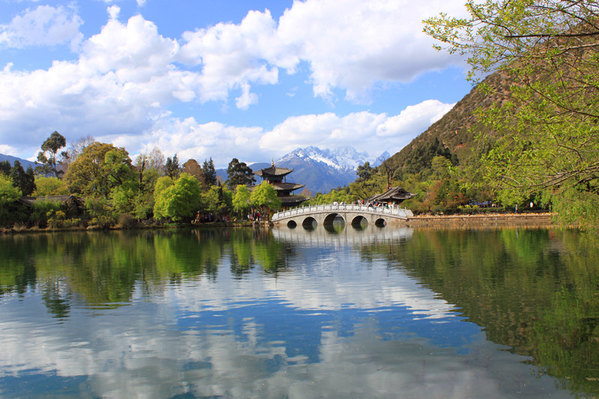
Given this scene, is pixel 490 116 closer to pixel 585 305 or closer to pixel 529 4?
pixel 529 4

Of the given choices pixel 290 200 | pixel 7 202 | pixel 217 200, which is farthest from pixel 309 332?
pixel 290 200

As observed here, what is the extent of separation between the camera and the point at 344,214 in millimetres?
49125

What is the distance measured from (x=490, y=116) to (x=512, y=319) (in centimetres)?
375

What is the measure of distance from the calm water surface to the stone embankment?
23.8 meters

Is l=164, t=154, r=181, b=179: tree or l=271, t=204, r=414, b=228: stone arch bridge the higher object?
l=164, t=154, r=181, b=179: tree

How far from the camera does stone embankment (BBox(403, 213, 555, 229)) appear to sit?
1487 inches

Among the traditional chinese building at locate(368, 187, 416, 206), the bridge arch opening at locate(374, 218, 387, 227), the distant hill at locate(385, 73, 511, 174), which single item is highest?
the distant hill at locate(385, 73, 511, 174)

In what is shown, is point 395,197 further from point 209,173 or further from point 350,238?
point 209,173

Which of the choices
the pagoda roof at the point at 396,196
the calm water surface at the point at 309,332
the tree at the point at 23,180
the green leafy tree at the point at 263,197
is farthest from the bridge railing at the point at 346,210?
the tree at the point at 23,180

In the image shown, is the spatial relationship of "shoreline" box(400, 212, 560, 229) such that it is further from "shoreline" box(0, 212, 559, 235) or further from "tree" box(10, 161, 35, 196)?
"tree" box(10, 161, 35, 196)

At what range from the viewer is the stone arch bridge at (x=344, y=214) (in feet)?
149

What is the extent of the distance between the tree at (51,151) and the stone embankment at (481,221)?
64302 mm

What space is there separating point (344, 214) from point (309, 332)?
4137cm

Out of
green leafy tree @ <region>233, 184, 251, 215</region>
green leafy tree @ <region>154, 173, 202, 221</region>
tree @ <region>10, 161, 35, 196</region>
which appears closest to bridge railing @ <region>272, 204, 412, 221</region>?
green leafy tree @ <region>233, 184, 251, 215</region>
